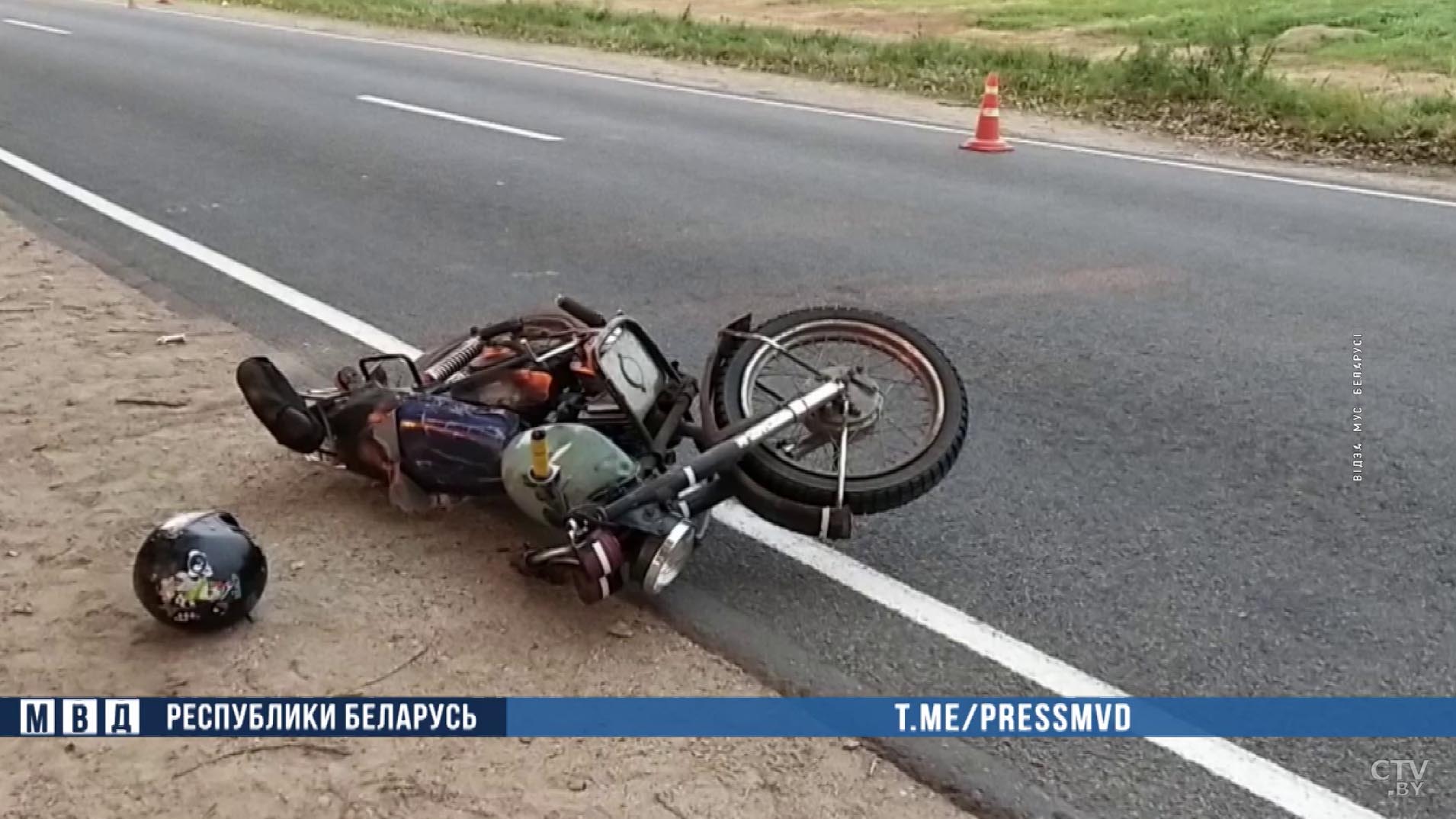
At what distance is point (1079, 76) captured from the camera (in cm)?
1650

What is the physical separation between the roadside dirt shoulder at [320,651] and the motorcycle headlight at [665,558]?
0.47ft

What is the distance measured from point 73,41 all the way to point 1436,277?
18512 mm

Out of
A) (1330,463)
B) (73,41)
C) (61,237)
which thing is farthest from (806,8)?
(1330,463)

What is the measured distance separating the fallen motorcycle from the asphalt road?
311 mm

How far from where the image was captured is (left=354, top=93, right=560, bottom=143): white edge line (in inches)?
474

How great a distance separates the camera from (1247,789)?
3.21m

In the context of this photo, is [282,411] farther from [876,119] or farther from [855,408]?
[876,119]

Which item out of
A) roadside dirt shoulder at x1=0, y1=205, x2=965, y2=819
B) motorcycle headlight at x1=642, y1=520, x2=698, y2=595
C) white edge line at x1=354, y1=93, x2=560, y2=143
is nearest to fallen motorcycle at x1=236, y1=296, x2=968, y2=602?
motorcycle headlight at x1=642, y1=520, x2=698, y2=595

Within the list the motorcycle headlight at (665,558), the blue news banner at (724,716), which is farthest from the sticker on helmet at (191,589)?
the motorcycle headlight at (665,558)

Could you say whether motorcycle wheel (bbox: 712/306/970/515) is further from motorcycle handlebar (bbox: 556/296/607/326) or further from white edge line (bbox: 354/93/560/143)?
white edge line (bbox: 354/93/560/143)

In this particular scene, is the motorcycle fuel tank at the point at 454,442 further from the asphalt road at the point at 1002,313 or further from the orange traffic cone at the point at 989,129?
the orange traffic cone at the point at 989,129

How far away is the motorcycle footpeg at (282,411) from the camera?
4480 millimetres

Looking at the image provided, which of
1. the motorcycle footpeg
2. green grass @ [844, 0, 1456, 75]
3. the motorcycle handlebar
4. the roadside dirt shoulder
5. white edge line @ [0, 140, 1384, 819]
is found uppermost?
green grass @ [844, 0, 1456, 75]

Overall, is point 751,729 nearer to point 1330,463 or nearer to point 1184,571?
point 1184,571
